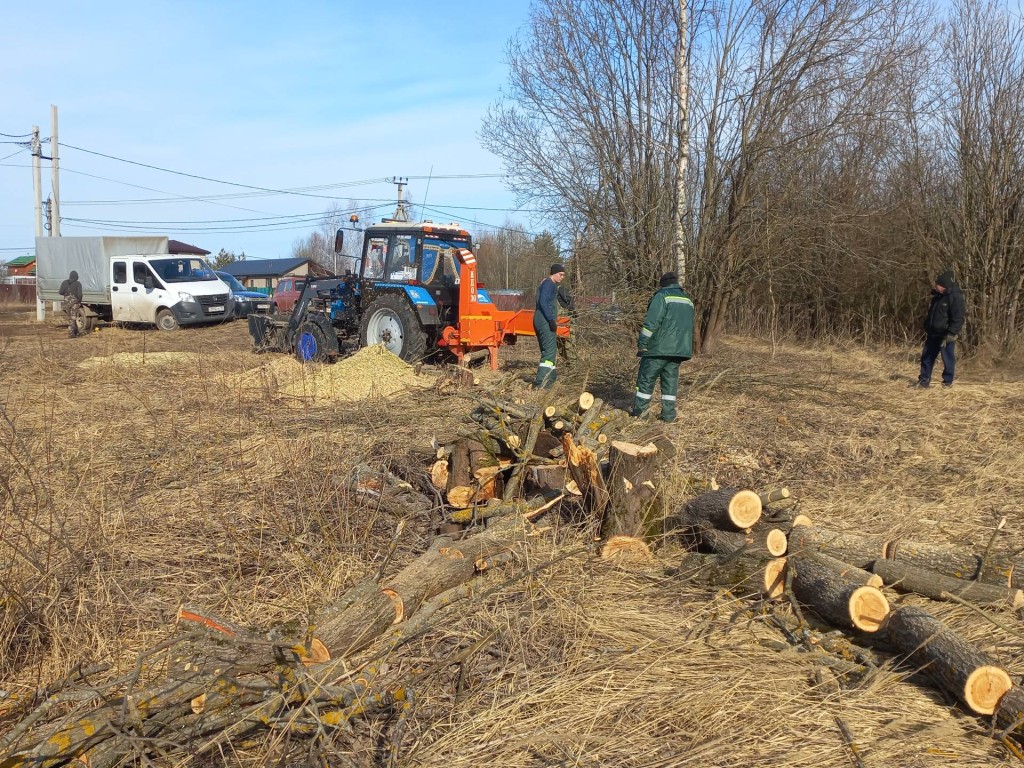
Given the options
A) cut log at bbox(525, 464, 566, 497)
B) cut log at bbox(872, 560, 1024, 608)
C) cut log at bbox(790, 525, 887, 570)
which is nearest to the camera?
cut log at bbox(872, 560, 1024, 608)

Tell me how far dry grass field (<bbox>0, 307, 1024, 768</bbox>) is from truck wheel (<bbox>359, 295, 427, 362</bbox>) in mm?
2006

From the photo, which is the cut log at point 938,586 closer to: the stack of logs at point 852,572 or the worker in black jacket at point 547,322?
the stack of logs at point 852,572

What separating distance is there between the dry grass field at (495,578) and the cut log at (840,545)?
1.32ft

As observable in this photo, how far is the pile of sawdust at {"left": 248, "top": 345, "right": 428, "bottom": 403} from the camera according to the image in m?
8.48

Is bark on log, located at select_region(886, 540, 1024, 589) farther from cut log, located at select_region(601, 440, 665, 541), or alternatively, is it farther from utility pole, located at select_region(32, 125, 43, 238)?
utility pole, located at select_region(32, 125, 43, 238)

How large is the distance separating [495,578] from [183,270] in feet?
60.9

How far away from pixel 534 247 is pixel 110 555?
14.9 meters

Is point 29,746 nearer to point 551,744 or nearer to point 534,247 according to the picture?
point 551,744

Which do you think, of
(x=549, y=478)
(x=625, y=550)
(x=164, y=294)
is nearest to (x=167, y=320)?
(x=164, y=294)

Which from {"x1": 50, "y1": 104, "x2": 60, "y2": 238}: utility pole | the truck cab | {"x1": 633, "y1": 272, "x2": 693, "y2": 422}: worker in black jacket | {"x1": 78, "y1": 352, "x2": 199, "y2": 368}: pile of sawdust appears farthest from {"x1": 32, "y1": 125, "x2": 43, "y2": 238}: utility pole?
{"x1": 633, "y1": 272, "x2": 693, "y2": 422}: worker in black jacket

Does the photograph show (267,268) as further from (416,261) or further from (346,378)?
(346,378)

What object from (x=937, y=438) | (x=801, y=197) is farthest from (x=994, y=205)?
(x=937, y=438)

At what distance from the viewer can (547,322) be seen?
349 inches

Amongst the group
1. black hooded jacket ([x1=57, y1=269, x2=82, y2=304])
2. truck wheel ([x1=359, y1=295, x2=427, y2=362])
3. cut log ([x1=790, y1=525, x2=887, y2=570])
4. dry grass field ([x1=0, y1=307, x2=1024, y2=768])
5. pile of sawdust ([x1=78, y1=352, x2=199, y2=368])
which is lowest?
dry grass field ([x1=0, y1=307, x2=1024, y2=768])
